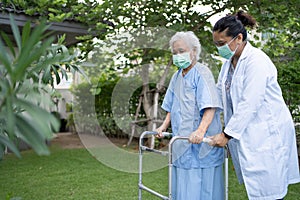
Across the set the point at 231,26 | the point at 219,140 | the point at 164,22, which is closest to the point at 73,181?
the point at 164,22

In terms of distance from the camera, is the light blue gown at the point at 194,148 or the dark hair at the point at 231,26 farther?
the light blue gown at the point at 194,148

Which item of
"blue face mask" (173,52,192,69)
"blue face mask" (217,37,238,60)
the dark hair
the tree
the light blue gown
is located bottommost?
the light blue gown

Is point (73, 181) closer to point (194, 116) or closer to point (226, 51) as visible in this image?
point (194, 116)

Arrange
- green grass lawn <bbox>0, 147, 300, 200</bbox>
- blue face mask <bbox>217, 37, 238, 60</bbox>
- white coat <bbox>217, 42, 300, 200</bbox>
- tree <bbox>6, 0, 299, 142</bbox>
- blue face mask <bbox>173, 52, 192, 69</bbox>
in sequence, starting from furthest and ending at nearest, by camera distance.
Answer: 1. tree <bbox>6, 0, 299, 142</bbox>
2. green grass lawn <bbox>0, 147, 300, 200</bbox>
3. blue face mask <bbox>173, 52, 192, 69</bbox>
4. blue face mask <bbox>217, 37, 238, 60</bbox>
5. white coat <bbox>217, 42, 300, 200</bbox>

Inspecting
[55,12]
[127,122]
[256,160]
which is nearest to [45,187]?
[127,122]

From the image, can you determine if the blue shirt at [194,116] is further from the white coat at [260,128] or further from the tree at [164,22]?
the tree at [164,22]

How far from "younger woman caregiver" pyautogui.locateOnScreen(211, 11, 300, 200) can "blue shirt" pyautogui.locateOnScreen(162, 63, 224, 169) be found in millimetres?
153

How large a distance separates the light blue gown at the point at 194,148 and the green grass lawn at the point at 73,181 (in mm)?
1416

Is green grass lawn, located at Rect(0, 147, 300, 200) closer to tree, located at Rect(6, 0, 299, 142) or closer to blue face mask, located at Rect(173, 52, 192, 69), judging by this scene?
tree, located at Rect(6, 0, 299, 142)

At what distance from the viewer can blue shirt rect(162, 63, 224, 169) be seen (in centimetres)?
217

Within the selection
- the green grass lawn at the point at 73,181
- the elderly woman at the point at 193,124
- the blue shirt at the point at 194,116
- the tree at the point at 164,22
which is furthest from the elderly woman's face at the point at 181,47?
the tree at the point at 164,22

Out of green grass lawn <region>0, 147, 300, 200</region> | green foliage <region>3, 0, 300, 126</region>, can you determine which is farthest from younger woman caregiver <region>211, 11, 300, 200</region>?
green foliage <region>3, 0, 300, 126</region>

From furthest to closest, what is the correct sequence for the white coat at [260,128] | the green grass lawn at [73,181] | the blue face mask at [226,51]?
the green grass lawn at [73,181] → the blue face mask at [226,51] → the white coat at [260,128]

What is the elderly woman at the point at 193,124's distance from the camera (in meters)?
2.18
